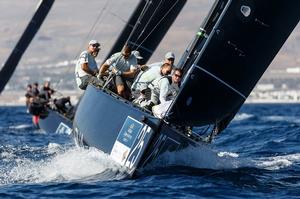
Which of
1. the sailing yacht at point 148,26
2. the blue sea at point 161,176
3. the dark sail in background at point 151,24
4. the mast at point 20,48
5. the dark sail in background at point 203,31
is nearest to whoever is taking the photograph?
the blue sea at point 161,176

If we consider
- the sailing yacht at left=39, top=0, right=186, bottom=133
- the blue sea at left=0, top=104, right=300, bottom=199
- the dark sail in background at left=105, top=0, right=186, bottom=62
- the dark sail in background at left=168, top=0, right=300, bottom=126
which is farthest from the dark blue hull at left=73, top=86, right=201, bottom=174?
the dark sail in background at left=105, top=0, right=186, bottom=62

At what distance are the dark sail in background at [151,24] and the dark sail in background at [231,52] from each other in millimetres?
4692

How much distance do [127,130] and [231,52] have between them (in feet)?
4.72

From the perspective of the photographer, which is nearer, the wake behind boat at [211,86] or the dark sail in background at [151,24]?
the wake behind boat at [211,86]

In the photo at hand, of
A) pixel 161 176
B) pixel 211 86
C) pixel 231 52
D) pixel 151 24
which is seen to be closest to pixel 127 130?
pixel 161 176

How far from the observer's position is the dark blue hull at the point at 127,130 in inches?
403

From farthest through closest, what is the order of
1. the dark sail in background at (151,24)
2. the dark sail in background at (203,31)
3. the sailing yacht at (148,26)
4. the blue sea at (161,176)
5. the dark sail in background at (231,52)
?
the dark sail in background at (151,24) → the sailing yacht at (148,26) → the dark sail in background at (203,31) → the dark sail in background at (231,52) → the blue sea at (161,176)

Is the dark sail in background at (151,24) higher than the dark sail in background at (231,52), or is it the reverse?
the dark sail in background at (231,52)

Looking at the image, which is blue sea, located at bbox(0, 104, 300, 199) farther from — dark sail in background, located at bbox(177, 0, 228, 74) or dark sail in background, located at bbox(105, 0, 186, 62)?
dark sail in background, located at bbox(105, 0, 186, 62)

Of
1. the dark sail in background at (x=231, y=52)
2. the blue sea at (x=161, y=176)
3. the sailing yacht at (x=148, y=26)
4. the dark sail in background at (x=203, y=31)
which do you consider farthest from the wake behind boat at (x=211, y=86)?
the sailing yacht at (x=148, y=26)

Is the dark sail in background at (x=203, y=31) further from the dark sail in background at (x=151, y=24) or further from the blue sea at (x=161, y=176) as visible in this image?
the dark sail in background at (x=151, y=24)

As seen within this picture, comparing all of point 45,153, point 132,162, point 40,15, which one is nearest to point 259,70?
point 132,162

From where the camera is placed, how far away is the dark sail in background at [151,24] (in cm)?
1600

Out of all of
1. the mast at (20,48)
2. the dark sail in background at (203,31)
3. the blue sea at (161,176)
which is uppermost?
the dark sail in background at (203,31)
